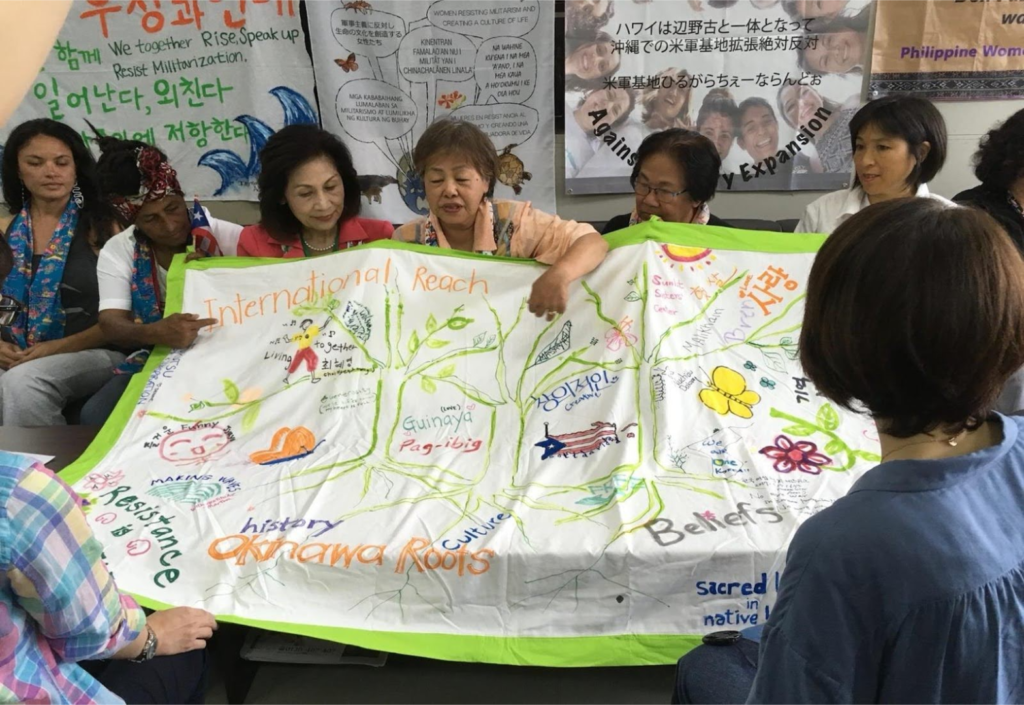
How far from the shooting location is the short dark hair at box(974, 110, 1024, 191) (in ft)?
6.72

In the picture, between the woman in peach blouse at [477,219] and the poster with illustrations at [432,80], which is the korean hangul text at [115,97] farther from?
the woman in peach blouse at [477,219]

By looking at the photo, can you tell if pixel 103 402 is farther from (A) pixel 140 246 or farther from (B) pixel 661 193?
(B) pixel 661 193

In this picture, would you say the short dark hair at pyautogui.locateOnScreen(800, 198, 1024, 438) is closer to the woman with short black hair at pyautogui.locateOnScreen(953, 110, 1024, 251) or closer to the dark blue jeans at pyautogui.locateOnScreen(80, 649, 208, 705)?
the dark blue jeans at pyautogui.locateOnScreen(80, 649, 208, 705)

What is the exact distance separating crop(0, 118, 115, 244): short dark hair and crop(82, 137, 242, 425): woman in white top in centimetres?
33

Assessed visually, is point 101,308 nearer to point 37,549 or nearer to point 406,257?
point 406,257

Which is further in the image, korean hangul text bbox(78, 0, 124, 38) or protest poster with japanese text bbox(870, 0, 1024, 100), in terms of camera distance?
korean hangul text bbox(78, 0, 124, 38)

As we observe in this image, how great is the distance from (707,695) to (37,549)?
0.86m

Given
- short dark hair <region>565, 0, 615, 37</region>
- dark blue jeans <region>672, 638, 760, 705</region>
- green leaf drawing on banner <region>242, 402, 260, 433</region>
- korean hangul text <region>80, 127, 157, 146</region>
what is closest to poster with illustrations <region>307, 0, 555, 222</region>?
short dark hair <region>565, 0, 615, 37</region>

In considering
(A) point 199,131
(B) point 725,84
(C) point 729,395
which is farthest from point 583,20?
(C) point 729,395

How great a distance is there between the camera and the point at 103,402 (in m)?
2.01

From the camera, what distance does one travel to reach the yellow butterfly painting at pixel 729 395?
1.57 metres

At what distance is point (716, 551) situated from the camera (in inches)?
49.8

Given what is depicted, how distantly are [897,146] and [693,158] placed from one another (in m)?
0.54

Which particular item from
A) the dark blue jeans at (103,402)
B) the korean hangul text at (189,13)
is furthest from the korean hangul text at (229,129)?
the dark blue jeans at (103,402)
